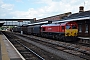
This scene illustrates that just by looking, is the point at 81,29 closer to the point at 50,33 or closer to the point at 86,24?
the point at 86,24

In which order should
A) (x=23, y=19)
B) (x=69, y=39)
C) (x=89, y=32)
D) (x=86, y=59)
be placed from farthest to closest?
(x=23, y=19)
(x=89, y=32)
(x=69, y=39)
(x=86, y=59)

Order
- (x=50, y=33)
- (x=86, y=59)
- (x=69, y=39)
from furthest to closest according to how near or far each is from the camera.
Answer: (x=50, y=33), (x=69, y=39), (x=86, y=59)

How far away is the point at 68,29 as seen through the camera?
90.3 ft

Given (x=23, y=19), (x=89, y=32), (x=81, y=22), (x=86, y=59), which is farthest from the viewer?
(x=23, y=19)

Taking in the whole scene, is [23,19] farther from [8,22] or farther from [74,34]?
[74,34]

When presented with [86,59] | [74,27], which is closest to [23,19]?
[74,27]

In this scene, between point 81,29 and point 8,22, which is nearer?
point 81,29

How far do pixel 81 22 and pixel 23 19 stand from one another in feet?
240

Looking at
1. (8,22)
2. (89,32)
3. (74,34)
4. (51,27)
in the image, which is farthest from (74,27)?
(8,22)

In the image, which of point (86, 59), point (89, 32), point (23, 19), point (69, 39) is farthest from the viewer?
point (23, 19)

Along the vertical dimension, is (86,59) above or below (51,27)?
below

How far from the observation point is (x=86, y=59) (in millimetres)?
13195

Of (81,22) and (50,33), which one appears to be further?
(50,33)

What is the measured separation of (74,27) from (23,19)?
3028 inches
